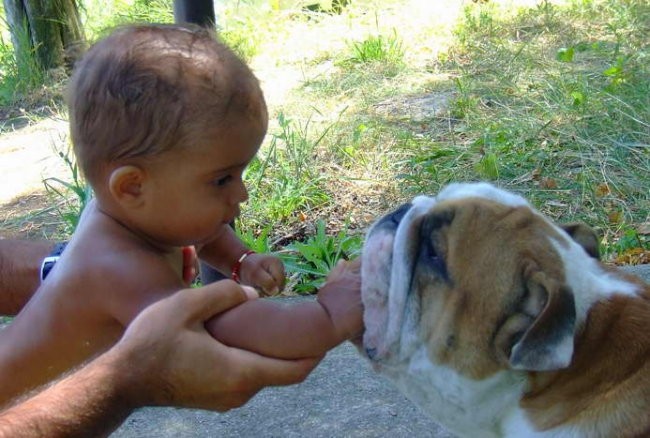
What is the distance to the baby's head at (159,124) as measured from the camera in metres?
2.71

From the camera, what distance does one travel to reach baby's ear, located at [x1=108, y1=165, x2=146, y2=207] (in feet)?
8.99

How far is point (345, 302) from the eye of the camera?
2.76m

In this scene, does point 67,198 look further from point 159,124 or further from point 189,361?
point 189,361

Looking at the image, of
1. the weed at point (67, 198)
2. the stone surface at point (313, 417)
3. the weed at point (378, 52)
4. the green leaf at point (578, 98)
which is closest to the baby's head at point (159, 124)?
the stone surface at point (313, 417)

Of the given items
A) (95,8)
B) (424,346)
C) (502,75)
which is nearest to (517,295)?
(424,346)

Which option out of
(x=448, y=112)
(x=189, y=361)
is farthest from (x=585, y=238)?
(x=448, y=112)

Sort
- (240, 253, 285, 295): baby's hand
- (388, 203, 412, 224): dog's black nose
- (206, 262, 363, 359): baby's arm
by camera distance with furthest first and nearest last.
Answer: (240, 253, 285, 295): baby's hand < (388, 203, 412, 224): dog's black nose < (206, 262, 363, 359): baby's arm

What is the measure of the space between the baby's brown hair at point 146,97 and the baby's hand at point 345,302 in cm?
62

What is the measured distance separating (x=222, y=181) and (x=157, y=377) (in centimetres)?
74

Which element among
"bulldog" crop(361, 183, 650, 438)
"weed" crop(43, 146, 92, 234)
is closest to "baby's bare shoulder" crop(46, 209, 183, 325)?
"bulldog" crop(361, 183, 650, 438)

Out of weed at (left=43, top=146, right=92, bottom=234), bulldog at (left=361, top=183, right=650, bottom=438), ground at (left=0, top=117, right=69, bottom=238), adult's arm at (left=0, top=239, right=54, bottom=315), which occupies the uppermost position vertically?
bulldog at (left=361, top=183, right=650, bottom=438)

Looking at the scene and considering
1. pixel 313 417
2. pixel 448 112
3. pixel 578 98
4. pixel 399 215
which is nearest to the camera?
pixel 399 215

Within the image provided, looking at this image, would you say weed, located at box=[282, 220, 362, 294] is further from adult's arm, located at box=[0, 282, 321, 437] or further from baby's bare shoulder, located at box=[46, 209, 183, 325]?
adult's arm, located at box=[0, 282, 321, 437]

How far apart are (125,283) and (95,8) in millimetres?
8690
